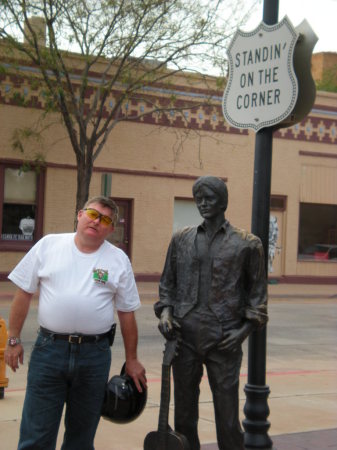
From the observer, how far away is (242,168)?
26.2m

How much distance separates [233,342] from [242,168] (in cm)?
2148

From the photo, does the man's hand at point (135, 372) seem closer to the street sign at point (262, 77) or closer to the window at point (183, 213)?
the street sign at point (262, 77)

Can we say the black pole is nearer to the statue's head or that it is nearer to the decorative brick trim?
the statue's head

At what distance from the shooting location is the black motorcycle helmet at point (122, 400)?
4953 millimetres

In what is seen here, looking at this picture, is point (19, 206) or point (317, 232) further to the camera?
point (317, 232)

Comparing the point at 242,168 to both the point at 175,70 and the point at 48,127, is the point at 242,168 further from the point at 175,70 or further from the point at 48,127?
the point at 48,127

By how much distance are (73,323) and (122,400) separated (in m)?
0.60

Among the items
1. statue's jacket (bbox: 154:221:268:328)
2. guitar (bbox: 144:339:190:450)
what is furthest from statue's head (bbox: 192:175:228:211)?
guitar (bbox: 144:339:190:450)

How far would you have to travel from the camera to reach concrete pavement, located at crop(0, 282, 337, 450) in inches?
270

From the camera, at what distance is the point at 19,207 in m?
22.5

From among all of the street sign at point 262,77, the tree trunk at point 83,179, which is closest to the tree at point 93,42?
the tree trunk at point 83,179

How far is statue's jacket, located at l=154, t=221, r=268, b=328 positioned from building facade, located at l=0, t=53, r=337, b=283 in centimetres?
1655

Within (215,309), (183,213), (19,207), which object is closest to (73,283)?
(215,309)

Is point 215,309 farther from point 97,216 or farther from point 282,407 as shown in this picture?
point 282,407
